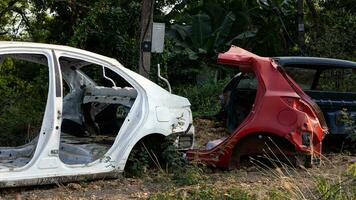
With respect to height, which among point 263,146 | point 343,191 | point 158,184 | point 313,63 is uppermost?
point 313,63

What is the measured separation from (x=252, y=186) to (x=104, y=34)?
1152 cm

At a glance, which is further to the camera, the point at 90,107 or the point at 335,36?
the point at 335,36

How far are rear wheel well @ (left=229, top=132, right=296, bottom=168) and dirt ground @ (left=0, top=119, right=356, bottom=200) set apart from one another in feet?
0.71

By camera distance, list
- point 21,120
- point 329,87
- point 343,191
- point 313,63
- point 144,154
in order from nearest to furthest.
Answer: point 343,191
point 144,154
point 313,63
point 329,87
point 21,120

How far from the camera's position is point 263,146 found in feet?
25.6

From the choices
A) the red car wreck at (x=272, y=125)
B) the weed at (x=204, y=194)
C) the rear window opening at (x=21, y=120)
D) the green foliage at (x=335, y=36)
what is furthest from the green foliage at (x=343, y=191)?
the green foliage at (x=335, y=36)

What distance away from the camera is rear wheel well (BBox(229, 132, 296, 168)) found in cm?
775

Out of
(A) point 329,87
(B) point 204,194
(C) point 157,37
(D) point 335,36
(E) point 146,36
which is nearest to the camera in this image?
(B) point 204,194

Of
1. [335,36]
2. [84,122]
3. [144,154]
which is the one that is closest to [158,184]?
[144,154]

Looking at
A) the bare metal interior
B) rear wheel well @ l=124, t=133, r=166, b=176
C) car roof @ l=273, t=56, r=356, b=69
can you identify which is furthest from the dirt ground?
car roof @ l=273, t=56, r=356, b=69

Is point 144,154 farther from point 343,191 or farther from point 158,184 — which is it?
point 343,191

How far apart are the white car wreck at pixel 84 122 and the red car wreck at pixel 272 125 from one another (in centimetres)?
55

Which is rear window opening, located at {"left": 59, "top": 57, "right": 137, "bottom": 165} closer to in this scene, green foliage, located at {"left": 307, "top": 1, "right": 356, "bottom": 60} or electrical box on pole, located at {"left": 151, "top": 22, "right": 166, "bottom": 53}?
electrical box on pole, located at {"left": 151, "top": 22, "right": 166, "bottom": 53}

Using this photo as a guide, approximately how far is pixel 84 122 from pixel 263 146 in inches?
97.2
